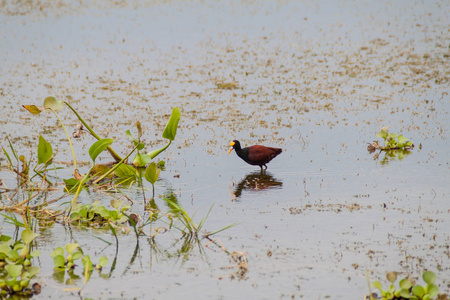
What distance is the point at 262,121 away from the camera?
13.6 m

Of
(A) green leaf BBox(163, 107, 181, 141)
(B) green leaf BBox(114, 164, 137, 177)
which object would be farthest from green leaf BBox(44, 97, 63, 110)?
(A) green leaf BBox(163, 107, 181, 141)

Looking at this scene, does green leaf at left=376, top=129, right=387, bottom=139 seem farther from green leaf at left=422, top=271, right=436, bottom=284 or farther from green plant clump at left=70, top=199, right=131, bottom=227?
green leaf at left=422, top=271, right=436, bottom=284

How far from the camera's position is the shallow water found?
6.98 meters

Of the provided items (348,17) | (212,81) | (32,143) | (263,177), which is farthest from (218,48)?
(263,177)

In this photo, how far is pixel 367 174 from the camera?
10.5 metres

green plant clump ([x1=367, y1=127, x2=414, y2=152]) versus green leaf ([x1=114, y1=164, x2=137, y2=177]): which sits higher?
green plant clump ([x1=367, y1=127, x2=414, y2=152])

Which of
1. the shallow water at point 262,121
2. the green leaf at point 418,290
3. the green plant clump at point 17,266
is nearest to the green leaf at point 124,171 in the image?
the shallow water at point 262,121

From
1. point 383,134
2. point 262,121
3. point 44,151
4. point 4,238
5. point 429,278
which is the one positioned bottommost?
point 429,278

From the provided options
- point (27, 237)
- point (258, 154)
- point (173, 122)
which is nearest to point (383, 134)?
point (258, 154)

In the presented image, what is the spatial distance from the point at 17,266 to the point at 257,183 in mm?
4597

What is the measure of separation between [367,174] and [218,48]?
33.9ft

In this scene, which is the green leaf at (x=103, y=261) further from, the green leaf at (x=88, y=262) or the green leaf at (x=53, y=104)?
the green leaf at (x=53, y=104)

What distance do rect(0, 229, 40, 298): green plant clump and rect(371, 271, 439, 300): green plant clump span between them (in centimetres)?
324

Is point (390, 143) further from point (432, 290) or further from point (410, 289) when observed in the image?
point (432, 290)
